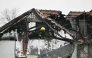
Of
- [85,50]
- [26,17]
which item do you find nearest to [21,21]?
[26,17]

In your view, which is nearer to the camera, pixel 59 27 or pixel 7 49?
pixel 59 27

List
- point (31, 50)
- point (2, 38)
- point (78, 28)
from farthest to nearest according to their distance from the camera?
point (31, 50)
point (78, 28)
point (2, 38)

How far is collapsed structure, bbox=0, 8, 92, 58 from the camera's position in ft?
36.2

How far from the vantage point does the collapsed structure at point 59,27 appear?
36.2 ft

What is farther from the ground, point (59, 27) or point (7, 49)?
point (59, 27)

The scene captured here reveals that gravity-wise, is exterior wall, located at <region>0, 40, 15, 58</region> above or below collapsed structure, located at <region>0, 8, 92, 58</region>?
below

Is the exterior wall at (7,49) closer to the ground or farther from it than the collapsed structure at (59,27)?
closer to the ground

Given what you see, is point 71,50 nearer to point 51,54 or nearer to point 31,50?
point 51,54

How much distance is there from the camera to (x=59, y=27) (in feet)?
36.2

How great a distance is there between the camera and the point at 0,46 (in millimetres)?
11328

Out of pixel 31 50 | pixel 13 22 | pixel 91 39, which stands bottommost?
pixel 31 50

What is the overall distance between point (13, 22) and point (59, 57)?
3812mm

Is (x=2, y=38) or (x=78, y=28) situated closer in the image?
(x=2, y=38)

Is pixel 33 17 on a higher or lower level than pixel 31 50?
higher
